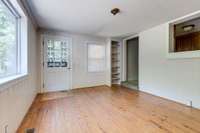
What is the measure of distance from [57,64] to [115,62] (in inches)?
109

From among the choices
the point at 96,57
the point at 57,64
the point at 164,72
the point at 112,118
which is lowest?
the point at 112,118

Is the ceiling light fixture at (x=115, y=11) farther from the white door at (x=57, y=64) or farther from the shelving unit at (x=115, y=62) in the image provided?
the shelving unit at (x=115, y=62)

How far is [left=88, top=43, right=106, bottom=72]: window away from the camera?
546cm

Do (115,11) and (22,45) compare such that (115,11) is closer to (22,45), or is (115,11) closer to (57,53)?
(22,45)

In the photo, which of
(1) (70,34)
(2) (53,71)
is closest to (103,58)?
(1) (70,34)

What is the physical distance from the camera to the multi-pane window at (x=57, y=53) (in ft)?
15.0

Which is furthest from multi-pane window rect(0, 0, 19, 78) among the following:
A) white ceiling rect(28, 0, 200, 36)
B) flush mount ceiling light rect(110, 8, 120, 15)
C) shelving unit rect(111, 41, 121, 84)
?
shelving unit rect(111, 41, 121, 84)

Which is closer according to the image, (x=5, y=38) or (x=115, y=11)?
(x=5, y=38)

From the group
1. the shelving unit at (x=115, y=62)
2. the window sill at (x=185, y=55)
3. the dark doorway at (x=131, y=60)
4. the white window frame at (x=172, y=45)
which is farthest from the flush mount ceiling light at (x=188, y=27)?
the shelving unit at (x=115, y=62)

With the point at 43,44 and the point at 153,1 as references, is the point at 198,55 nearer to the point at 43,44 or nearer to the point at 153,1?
the point at 153,1

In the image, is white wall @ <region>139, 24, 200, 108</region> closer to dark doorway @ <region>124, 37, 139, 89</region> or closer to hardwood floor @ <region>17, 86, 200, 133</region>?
hardwood floor @ <region>17, 86, 200, 133</region>

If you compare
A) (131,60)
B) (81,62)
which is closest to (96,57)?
(81,62)

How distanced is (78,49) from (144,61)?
2604 mm

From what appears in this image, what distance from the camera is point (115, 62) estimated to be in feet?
20.2
